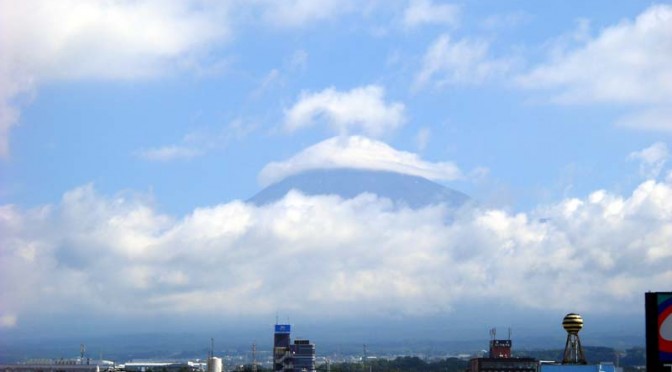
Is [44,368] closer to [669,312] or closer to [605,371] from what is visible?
[605,371]

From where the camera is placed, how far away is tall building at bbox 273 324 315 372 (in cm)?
17988

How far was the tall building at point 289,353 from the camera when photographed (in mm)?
179875

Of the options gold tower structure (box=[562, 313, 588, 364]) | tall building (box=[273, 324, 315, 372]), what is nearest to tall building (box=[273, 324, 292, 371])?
tall building (box=[273, 324, 315, 372])

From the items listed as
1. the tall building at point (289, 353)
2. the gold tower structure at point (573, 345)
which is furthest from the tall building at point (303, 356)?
the gold tower structure at point (573, 345)

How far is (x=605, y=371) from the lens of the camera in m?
88.8

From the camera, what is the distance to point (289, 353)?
591 ft

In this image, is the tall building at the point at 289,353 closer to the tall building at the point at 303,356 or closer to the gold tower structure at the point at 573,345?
the tall building at the point at 303,356

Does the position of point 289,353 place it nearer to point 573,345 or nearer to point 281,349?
point 281,349

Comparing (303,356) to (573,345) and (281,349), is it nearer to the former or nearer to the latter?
(281,349)

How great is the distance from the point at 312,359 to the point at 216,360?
138ft

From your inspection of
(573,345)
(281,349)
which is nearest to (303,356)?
(281,349)

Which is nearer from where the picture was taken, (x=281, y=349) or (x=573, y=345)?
(x=573, y=345)

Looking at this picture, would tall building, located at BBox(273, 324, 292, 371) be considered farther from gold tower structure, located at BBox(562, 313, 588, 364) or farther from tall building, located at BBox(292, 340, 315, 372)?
gold tower structure, located at BBox(562, 313, 588, 364)

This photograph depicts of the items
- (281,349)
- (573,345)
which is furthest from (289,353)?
(573,345)
